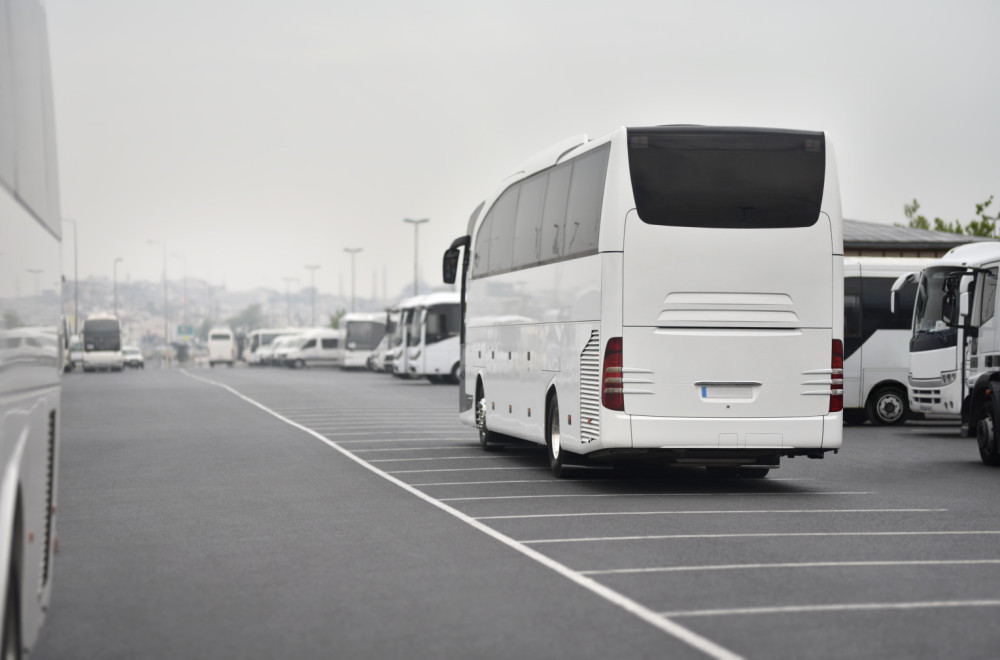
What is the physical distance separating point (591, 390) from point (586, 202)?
6.52ft

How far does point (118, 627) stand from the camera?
279 inches

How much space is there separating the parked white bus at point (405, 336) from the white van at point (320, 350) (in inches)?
1203

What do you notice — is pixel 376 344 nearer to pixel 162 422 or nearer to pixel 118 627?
pixel 162 422

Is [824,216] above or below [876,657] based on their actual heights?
above

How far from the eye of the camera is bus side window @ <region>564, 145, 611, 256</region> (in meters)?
14.0

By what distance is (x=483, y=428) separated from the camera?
765 inches

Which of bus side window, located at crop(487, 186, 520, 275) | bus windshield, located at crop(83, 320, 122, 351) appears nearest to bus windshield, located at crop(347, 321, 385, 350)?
bus windshield, located at crop(83, 320, 122, 351)

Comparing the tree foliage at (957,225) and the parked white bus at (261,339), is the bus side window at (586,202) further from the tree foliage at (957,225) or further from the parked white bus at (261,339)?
the parked white bus at (261,339)

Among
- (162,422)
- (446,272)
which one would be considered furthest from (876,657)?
(162,422)

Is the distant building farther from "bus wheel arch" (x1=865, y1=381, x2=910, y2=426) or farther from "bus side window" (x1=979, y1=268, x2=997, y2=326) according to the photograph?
"bus side window" (x1=979, y1=268, x2=997, y2=326)

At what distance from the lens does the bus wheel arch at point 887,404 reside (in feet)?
90.3

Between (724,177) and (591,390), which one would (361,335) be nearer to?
(591,390)

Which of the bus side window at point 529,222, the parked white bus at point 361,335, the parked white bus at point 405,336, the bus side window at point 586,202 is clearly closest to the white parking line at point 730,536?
the bus side window at point 586,202

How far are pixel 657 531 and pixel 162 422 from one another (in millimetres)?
16854
